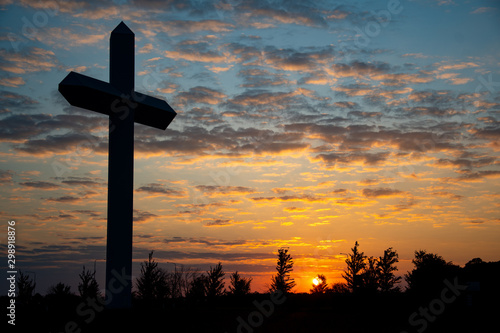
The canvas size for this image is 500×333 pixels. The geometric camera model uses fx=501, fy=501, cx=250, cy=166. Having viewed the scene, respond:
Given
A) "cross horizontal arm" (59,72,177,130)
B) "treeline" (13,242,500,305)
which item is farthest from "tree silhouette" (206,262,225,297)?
"cross horizontal arm" (59,72,177,130)

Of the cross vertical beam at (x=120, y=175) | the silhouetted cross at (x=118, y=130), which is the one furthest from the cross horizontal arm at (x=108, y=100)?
the cross vertical beam at (x=120, y=175)

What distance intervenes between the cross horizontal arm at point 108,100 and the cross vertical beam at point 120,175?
241 mm

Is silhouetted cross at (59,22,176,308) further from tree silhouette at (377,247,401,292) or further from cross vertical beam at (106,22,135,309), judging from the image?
tree silhouette at (377,247,401,292)

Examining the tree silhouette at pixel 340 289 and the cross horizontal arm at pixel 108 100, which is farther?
the tree silhouette at pixel 340 289

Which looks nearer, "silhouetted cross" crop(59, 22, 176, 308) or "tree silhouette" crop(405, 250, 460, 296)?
"silhouetted cross" crop(59, 22, 176, 308)

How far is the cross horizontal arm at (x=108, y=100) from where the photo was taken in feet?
51.5

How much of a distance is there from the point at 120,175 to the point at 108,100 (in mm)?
2546

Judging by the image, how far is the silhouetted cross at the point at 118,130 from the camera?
15.6 m

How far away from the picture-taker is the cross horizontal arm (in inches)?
619

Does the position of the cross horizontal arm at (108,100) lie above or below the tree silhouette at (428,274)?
above

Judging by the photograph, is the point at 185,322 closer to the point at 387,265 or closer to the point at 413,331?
the point at 413,331

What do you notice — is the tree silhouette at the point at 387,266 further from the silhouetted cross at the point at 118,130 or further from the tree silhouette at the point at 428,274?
the silhouetted cross at the point at 118,130

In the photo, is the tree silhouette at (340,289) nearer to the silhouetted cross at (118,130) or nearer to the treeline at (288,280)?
the treeline at (288,280)

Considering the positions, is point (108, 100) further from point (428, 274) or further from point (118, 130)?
point (428, 274)
